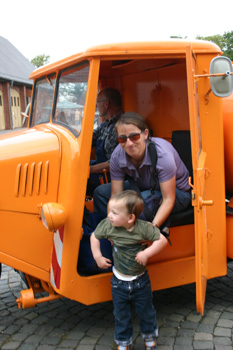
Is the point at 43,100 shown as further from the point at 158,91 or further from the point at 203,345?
the point at 203,345

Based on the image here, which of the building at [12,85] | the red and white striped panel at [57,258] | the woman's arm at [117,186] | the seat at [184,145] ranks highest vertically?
the building at [12,85]

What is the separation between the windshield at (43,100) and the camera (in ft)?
11.8

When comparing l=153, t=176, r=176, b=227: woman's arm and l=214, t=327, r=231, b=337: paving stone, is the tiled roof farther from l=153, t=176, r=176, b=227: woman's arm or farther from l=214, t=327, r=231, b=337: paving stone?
l=214, t=327, r=231, b=337: paving stone

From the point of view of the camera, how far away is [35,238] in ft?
9.60

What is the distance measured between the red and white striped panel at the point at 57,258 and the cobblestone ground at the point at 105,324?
0.50m

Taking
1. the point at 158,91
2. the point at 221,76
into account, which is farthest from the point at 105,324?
the point at 158,91

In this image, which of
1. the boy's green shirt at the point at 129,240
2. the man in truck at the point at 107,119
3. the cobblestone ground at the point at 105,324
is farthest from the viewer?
the man in truck at the point at 107,119

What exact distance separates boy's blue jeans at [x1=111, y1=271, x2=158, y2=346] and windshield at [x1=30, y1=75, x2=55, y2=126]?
166 centimetres

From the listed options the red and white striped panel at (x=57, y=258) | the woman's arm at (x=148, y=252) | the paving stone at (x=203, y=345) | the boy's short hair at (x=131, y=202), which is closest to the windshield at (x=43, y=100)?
the red and white striped panel at (x=57, y=258)

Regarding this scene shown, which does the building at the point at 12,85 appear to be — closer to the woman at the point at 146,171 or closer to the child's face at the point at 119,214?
Result: the woman at the point at 146,171

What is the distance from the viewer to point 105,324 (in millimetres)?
3207

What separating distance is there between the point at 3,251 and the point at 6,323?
0.76 m

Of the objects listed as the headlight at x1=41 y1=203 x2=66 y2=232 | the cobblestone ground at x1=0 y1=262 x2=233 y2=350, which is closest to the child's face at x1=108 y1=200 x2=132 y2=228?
the headlight at x1=41 y1=203 x2=66 y2=232

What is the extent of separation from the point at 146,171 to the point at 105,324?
127cm
